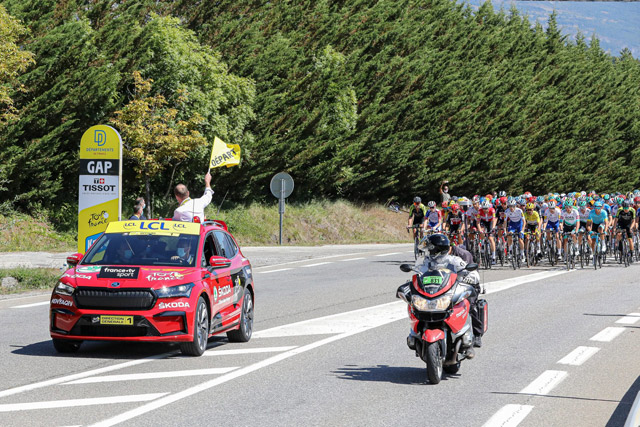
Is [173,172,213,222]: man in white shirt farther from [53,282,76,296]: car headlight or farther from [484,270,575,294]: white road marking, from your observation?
[484,270,575,294]: white road marking

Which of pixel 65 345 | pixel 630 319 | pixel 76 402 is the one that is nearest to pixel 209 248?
pixel 65 345

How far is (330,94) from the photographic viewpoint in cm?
4344

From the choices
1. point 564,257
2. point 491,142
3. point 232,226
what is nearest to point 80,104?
point 232,226

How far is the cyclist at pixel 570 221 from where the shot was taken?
26.5 meters

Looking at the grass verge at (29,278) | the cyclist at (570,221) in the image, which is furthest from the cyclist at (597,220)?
the grass verge at (29,278)

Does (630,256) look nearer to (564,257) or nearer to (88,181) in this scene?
(564,257)

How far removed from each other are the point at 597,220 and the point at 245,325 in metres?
17.8

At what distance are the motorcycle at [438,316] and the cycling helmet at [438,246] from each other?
0.62 ft

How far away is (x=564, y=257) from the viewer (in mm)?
27406

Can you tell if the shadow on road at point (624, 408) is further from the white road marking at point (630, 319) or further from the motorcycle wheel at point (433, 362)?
the white road marking at point (630, 319)

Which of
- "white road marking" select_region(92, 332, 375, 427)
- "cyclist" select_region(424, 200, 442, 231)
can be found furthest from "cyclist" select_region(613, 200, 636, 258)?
"white road marking" select_region(92, 332, 375, 427)

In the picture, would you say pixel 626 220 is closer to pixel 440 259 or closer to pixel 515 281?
pixel 515 281

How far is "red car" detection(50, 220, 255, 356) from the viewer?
10.1m

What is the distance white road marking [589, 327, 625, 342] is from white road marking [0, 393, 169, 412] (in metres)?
6.52
